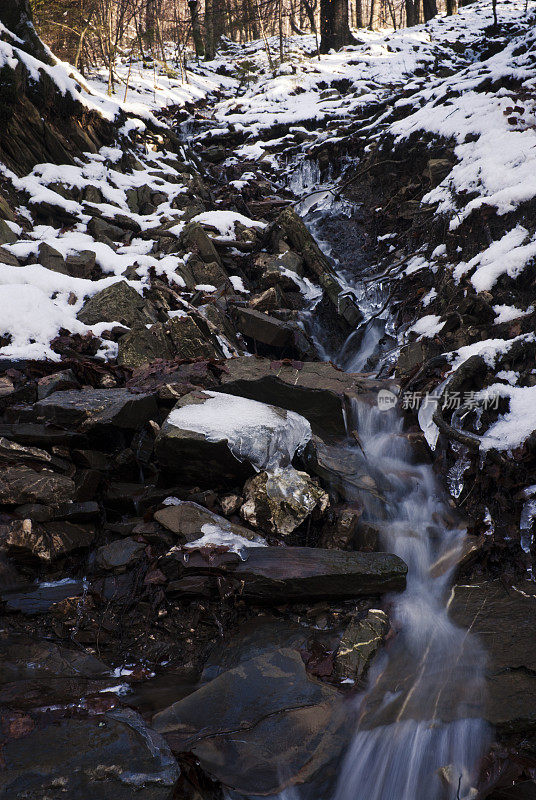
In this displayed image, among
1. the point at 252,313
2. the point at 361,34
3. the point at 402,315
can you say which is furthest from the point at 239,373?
the point at 361,34

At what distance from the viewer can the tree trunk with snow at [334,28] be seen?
20516 mm

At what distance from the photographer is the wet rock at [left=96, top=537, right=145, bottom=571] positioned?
345 centimetres

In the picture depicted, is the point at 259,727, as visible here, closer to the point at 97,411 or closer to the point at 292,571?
the point at 292,571

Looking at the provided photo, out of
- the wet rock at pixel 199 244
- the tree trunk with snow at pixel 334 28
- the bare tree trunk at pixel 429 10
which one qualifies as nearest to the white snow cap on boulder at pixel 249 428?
the wet rock at pixel 199 244

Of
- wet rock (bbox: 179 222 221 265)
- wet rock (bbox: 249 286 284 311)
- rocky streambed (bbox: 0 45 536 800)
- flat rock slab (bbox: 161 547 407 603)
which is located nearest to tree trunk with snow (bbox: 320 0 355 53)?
wet rock (bbox: 179 222 221 265)

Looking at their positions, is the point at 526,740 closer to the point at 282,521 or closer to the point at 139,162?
the point at 282,521

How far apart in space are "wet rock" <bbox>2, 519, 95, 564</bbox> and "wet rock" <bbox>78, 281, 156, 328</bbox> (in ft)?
10.8

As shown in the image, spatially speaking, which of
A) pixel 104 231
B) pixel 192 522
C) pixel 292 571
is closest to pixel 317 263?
pixel 104 231

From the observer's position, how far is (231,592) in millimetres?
3303

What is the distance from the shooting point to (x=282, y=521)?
3.78 meters

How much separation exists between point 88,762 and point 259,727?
90 cm

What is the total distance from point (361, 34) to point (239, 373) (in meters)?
25.5

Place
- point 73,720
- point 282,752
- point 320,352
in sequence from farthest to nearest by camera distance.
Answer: point 320,352
point 282,752
point 73,720

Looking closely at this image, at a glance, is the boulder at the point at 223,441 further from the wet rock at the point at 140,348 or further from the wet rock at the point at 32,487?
the wet rock at the point at 140,348
